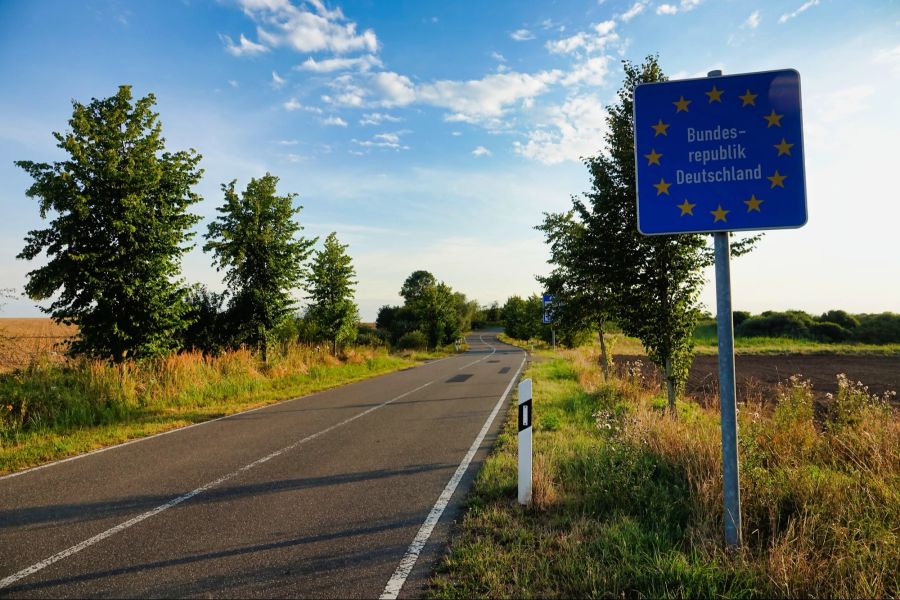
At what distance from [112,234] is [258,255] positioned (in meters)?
6.23

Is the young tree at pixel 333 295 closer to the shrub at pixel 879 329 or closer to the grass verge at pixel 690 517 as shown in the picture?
the grass verge at pixel 690 517

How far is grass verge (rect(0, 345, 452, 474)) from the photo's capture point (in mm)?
8102

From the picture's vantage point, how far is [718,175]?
3504 mm

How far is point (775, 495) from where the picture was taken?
415 cm

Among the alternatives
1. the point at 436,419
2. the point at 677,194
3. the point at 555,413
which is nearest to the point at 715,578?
the point at 677,194

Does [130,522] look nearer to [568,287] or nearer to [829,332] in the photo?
[568,287]

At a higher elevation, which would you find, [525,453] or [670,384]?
[670,384]

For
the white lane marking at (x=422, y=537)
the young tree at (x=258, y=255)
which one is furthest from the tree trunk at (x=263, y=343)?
the white lane marking at (x=422, y=537)

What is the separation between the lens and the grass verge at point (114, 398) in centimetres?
810

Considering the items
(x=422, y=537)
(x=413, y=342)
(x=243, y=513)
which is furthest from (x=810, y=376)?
(x=413, y=342)

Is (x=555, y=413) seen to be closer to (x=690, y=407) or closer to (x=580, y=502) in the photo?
(x=690, y=407)

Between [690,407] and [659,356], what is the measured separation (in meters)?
1.86

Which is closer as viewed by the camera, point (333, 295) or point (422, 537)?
point (422, 537)

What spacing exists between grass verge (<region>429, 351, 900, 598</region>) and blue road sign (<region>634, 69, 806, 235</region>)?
2362mm
